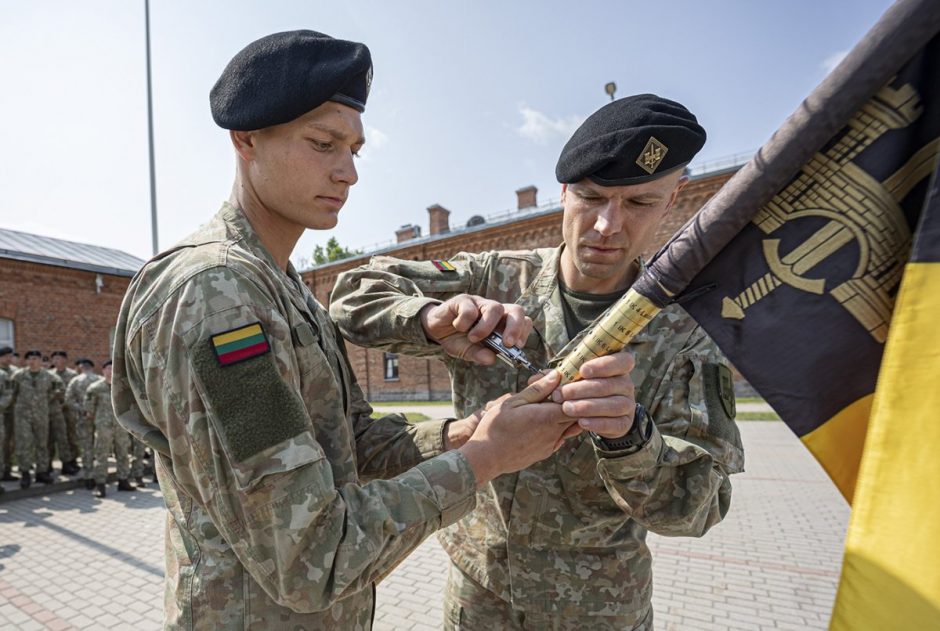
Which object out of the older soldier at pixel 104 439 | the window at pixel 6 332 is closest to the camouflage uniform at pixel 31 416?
the older soldier at pixel 104 439

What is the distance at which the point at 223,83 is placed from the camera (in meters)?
1.56

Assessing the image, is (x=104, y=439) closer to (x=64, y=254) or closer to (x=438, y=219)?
(x=64, y=254)

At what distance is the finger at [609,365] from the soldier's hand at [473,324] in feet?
1.01

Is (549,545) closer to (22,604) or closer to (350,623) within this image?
(350,623)

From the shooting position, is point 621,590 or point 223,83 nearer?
point 223,83

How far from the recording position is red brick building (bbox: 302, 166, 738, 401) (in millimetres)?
18547

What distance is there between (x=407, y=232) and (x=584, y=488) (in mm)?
27575

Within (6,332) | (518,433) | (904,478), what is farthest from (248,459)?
(6,332)

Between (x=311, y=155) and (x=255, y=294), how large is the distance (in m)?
0.52

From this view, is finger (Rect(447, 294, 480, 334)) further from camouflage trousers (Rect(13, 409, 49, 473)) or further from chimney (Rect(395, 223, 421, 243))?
chimney (Rect(395, 223, 421, 243))

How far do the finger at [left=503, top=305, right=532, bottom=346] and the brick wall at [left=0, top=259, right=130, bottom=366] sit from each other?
65.1 feet

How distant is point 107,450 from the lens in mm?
9367

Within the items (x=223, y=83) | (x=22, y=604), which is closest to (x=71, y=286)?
(x=22, y=604)

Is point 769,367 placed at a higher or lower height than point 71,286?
lower
